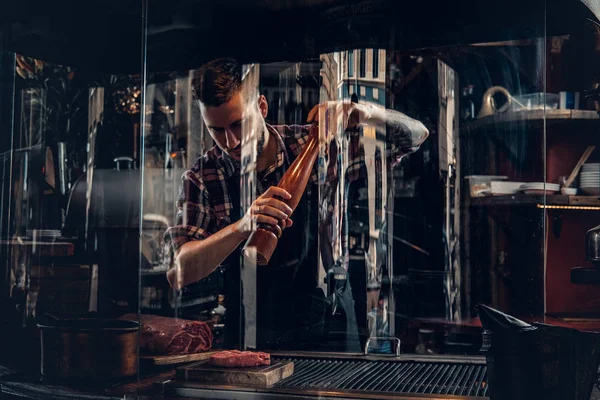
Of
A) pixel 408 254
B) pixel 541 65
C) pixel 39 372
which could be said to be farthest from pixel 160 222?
pixel 541 65

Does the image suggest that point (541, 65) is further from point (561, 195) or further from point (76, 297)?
point (76, 297)

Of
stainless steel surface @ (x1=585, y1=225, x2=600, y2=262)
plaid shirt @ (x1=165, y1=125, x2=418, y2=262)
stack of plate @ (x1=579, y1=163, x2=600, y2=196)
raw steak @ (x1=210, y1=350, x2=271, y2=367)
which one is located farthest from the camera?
stack of plate @ (x1=579, y1=163, x2=600, y2=196)

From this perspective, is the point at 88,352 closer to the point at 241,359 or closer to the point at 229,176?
the point at 241,359

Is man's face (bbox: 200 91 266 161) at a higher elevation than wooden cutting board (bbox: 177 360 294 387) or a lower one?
higher

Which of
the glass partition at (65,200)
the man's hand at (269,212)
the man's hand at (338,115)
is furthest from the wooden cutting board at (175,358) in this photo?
the man's hand at (338,115)

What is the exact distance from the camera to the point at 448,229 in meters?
1.75

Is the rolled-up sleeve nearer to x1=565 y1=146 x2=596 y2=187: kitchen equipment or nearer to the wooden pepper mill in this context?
the wooden pepper mill

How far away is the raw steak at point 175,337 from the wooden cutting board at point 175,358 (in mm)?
14

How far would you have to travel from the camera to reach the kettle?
5.90ft

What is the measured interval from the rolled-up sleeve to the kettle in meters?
0.77

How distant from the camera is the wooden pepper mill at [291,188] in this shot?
1716mm

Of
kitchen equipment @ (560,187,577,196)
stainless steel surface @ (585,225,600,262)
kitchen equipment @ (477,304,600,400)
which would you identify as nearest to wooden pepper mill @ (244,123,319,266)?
kitchen equipment @ (477,304,600,400)

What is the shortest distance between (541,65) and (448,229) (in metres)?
0.51

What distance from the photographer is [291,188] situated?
1.73 meters
